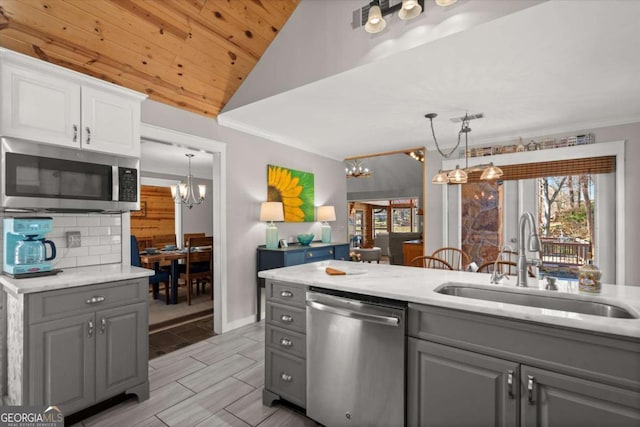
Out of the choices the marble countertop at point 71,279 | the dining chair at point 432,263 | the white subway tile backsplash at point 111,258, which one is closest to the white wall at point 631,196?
the dining chair at point 432,263

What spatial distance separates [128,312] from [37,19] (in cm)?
202

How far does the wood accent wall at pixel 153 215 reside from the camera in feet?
23.3

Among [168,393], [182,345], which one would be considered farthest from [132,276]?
[182,345]

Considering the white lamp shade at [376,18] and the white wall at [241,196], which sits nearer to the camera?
the white lamp shade at [376,18]

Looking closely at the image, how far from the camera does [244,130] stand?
389 cm

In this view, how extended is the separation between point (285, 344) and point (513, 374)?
50.6 inches

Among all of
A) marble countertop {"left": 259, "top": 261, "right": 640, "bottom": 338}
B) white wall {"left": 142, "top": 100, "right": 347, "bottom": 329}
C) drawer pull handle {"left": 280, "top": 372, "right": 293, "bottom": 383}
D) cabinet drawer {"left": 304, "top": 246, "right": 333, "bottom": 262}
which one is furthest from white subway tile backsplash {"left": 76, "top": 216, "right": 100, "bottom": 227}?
cabinet drawer {"left": 304, "top": 246, "right": 333, "bottom": 262}

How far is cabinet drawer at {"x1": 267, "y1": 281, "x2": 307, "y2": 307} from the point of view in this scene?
201cm

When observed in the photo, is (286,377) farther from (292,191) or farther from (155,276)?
(155,276)

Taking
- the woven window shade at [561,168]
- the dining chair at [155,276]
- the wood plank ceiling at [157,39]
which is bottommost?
the dining chair at [155,276]

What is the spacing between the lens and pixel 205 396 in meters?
2.29

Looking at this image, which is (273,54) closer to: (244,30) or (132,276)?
→ (244,30)

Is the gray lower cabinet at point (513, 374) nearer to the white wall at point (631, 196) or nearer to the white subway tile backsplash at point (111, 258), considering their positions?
the white subway tile backsplash at point (111, 258)

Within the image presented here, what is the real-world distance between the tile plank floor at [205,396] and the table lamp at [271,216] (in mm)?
1275
